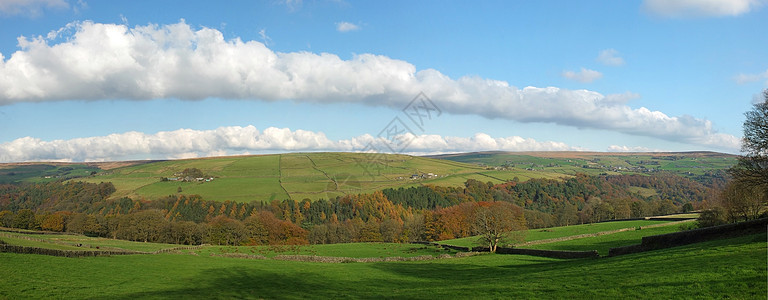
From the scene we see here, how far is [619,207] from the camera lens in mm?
110375

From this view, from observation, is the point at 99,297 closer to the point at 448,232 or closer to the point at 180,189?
the point at 448,232

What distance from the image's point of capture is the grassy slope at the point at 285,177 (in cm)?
13388

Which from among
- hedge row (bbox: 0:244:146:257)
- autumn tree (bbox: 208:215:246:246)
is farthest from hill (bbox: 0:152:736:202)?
hedge row (bbox: 0:244:146:257)

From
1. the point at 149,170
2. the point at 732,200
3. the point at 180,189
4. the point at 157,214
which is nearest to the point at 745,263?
the point at 732,200

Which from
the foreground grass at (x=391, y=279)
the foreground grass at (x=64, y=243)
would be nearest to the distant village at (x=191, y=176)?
the foreground grass at (x=64, y=243)

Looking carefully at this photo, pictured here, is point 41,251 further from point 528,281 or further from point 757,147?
point 757,147

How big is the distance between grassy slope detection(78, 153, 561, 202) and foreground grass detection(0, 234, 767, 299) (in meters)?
96.4

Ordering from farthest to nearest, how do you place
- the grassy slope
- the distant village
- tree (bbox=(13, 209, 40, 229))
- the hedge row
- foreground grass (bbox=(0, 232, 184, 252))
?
the distant village
the grassy slope
tree (bbox=(13, 209, 40, 229))
foreground grass (bbox=(0, 232, 184, 252))
the hedge row

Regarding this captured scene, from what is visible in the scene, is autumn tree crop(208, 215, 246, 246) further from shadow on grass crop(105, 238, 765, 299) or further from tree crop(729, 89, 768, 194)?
tree crop(729, 89, 768, 194)

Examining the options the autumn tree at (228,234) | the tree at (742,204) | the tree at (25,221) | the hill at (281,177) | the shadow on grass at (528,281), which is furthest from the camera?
the hill at (281,177)

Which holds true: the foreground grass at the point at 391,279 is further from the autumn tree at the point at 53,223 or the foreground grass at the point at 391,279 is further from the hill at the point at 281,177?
the hill at the point at 281,177

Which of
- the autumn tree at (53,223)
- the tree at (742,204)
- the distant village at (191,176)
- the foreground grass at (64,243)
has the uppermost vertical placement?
the tree at (742,204)

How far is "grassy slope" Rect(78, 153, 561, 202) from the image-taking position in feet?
439

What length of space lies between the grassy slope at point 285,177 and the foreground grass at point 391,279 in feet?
316
